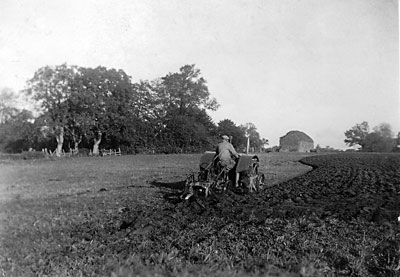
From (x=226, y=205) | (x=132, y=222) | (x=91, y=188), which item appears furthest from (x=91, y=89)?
(x=91, y=188)

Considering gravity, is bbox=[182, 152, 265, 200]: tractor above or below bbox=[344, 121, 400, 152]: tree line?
below

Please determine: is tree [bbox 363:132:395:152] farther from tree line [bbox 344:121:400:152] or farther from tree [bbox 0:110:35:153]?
tree [bbox 0:110:35:153]

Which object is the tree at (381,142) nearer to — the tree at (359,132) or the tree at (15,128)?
the tree at (359,132)

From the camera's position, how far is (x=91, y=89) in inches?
201

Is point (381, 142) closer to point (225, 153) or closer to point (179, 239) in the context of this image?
point (225, 153)

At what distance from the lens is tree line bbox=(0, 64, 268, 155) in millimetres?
4367


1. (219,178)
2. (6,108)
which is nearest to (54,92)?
(6,108)

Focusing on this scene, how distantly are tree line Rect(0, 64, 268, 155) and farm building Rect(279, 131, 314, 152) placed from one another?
83.2 feet

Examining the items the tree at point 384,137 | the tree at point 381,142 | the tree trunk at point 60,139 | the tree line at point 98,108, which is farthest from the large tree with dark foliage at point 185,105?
the tree at point 381,142

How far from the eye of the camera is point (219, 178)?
8258mm

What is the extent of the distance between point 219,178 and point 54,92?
16.6ft

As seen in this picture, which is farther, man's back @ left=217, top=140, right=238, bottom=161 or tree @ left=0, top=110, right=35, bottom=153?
man's back @ left=217, top=140, right=238, bottom=161

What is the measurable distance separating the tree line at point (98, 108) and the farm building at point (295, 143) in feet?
83.2

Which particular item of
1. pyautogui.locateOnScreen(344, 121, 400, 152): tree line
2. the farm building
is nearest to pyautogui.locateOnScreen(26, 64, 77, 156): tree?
pyautogui.locateOnScreen(344, 121, 400, 152): tree line
